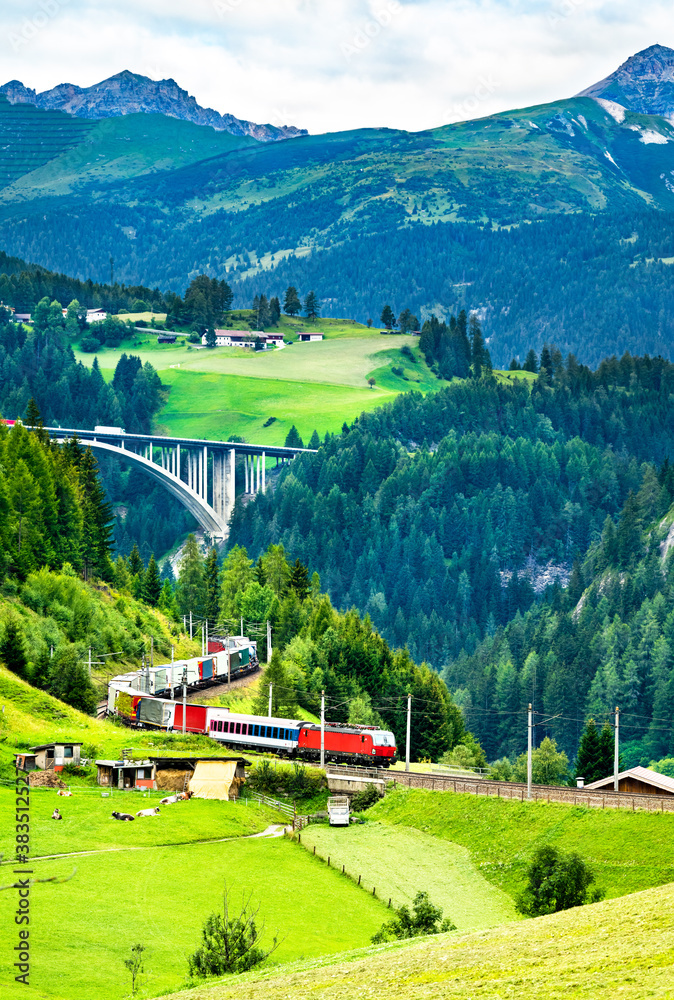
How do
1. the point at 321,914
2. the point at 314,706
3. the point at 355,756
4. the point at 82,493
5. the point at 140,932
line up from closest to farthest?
the point at 140,932, the point at 321,914, the point at 355,756, the point at 314,706, the point at 82,493

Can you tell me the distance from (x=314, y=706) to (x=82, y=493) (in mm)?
34890

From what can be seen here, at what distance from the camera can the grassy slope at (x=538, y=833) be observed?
66.8 meters

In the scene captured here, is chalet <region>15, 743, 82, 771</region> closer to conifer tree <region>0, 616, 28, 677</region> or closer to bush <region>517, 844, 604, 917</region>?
conifer tree <region>0, 616, 28, 677</region>

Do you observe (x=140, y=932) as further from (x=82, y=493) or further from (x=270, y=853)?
(x=82, y=493)

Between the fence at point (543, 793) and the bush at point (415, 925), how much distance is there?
57.2ft

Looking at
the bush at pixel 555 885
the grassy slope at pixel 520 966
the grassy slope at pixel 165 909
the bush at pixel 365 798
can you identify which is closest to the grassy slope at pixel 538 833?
the bush at pixel 365 798

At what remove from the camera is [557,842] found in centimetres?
7112

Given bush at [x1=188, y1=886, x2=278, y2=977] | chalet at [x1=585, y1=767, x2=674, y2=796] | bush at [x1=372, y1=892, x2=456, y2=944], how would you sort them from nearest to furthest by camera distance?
bush at [x1=188, y1=886, x2=278, y2=977], bush at [x1=372, y1=892, x2=456, y2=944], chalet at [x1=585, y1=767, x2=674, y2=796]

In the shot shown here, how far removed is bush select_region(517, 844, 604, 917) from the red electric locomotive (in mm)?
32585

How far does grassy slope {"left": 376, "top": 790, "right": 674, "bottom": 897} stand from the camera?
66.8 m

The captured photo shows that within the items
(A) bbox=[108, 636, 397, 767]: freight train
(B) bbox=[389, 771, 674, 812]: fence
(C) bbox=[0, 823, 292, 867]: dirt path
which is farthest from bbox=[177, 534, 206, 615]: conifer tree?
(C) bbox=[0, 823, 292, 867]: dirt path

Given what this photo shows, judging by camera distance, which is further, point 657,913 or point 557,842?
point 557,842

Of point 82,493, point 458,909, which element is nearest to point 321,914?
point 458,909

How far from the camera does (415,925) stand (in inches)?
2270
